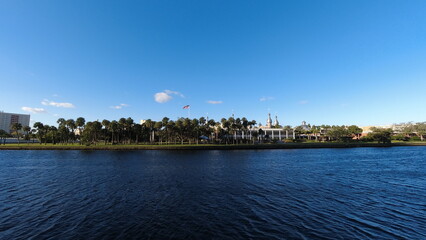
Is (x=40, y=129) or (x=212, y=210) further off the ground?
(x=40, y=129)

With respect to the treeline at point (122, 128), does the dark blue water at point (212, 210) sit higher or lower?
lower

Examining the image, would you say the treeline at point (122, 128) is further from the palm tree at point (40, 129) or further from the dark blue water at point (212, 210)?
the dark blue water at point (212, 210)

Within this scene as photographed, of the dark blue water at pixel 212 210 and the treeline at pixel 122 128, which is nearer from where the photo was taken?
the dark blue water at pixel 212 210

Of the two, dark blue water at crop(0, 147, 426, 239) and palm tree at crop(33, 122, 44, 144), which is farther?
palm tree at crop(33, 122, 44, 144)

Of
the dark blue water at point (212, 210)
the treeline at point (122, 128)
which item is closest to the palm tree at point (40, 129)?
the treeline at point (122, 128)

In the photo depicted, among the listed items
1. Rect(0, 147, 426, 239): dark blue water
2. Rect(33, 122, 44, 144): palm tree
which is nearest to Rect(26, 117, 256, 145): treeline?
Rect(33, 122, 44, 144): palm tree

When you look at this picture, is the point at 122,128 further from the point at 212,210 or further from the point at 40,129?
the point at 212,210

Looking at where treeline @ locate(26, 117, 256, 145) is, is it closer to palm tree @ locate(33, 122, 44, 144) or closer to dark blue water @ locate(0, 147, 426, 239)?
palm tree @ locate(33, 122, 44, 144)

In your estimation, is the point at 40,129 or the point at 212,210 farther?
the point at 40,129

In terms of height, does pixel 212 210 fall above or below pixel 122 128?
below

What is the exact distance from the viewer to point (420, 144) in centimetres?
14575

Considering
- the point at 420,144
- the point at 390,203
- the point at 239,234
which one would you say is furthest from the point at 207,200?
the point at 420,144

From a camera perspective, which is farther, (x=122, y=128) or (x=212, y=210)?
(x=122, y=128)

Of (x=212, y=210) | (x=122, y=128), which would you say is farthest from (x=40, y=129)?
(x=212, y=210)
